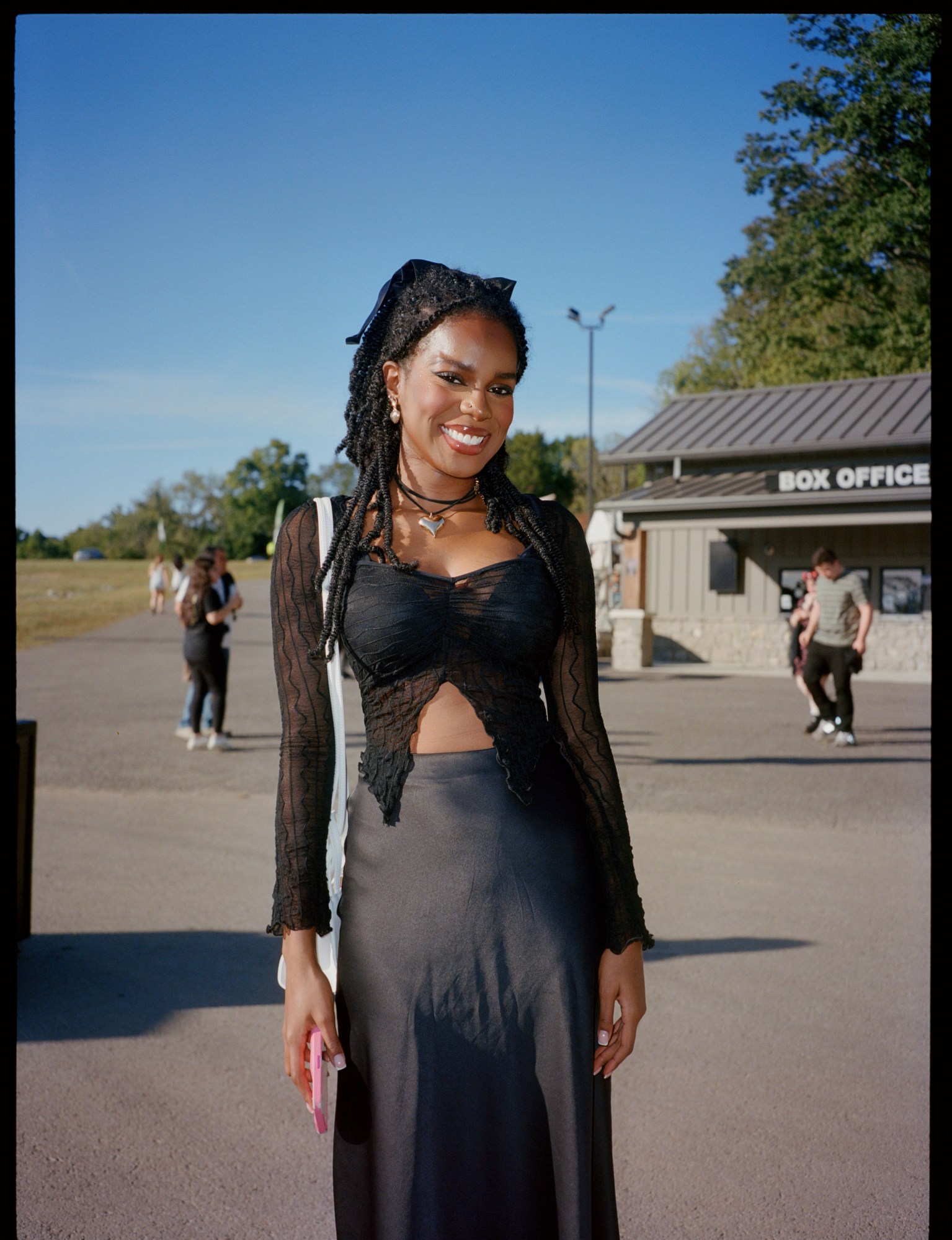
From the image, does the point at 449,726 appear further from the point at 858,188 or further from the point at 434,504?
the point at 858,188

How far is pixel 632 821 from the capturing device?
8023 millimetres

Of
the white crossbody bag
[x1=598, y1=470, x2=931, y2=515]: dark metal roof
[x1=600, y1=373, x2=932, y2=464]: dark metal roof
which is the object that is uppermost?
[x1=600, y1=373, x2=932, y2=464]: dark metal roof

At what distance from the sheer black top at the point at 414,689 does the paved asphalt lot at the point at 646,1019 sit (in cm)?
74

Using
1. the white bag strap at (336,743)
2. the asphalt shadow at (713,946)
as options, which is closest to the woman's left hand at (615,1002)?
the white bag strap at (336,743)

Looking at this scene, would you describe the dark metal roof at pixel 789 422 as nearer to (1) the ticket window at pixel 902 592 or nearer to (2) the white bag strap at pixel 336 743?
(1) the ticket window at pixel 902 592

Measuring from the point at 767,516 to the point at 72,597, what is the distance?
88.8ft

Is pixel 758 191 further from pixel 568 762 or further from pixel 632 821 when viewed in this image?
pixel 568 762

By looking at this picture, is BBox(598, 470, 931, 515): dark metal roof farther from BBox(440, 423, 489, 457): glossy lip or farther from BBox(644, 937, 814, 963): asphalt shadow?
BBox(440, 423, 489, 457): glossy lip

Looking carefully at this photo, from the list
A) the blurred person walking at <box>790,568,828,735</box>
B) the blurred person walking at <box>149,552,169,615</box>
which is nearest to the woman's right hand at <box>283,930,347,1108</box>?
the blurred person walking at <box>790,568,828,735</box>

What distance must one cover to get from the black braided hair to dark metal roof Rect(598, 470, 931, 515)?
18254mm

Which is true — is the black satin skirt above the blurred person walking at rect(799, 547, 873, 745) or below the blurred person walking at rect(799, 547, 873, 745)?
below

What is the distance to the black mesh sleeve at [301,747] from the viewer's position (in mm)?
2012

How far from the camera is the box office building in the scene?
20250 mm

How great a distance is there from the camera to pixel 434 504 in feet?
7.32
